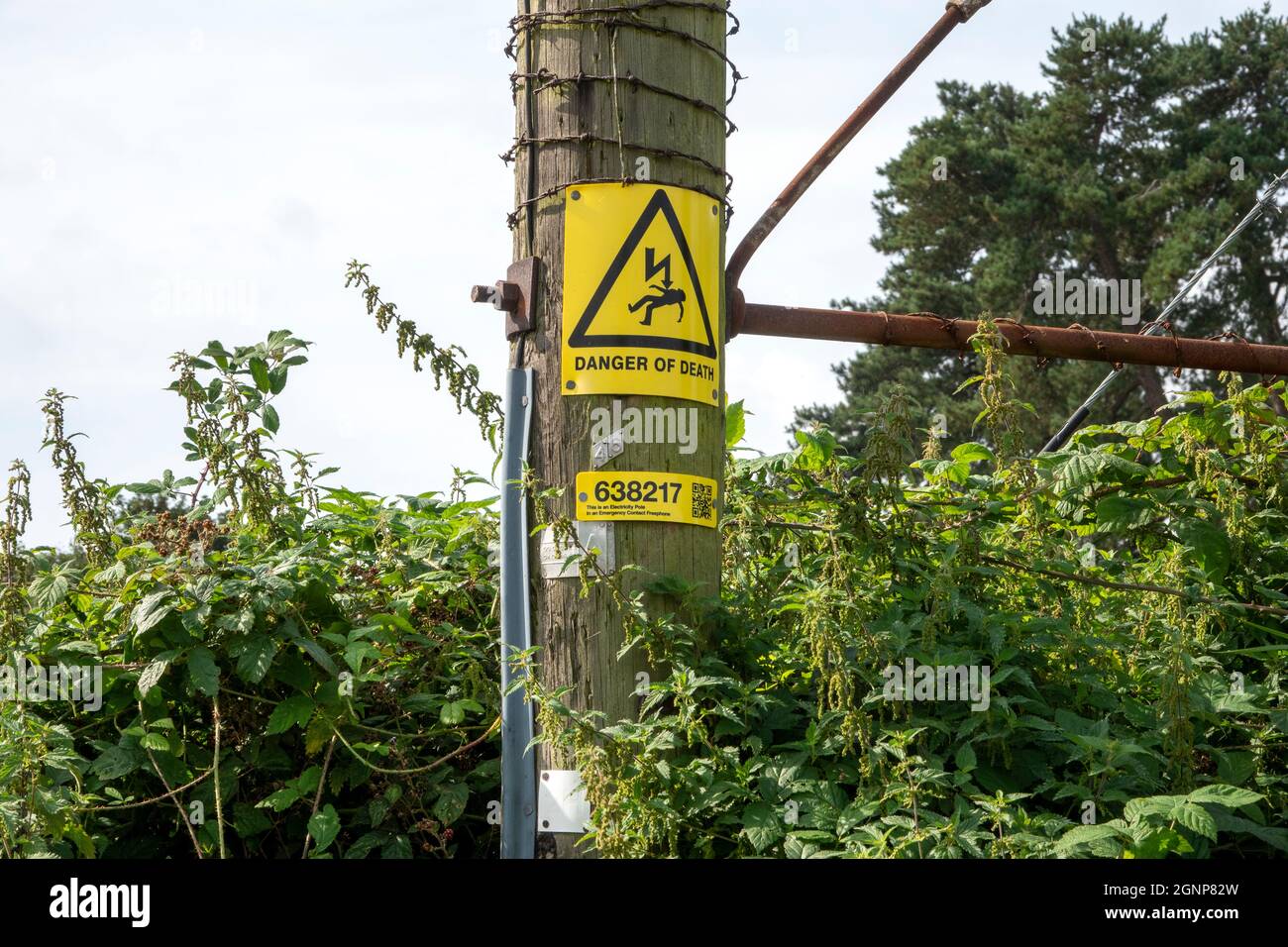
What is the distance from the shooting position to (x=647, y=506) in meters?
3.95

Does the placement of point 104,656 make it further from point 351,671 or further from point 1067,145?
point 1067,145

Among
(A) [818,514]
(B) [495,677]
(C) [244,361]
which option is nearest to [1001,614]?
(A) [818,514]

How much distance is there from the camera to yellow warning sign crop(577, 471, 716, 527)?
3.94 meters

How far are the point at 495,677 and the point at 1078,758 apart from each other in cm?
170

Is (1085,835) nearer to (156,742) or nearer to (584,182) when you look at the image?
(584,182)

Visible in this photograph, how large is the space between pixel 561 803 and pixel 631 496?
870mm

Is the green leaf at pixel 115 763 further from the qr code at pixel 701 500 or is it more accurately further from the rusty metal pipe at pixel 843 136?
the rusty metal pipe at pixel 843 136

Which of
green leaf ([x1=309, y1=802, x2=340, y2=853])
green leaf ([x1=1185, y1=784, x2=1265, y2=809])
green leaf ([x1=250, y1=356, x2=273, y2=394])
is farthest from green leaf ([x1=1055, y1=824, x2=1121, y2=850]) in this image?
green leaf ([x1=250, y1=356, x2=273, y2=394])

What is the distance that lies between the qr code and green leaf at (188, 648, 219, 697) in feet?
4.57

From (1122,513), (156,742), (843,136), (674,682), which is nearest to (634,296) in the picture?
(674,682)

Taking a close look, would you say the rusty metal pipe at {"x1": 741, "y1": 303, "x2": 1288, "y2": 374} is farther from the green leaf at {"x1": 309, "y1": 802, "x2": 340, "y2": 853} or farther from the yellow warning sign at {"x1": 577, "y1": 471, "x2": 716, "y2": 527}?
the green leaf at {"x1": 309, "y1": 802, "x2": 340, "y2": 853}

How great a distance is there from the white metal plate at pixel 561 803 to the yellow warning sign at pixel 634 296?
108cm

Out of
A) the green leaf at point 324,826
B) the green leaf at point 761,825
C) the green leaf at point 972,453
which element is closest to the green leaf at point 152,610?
the green leaf at point 324,826

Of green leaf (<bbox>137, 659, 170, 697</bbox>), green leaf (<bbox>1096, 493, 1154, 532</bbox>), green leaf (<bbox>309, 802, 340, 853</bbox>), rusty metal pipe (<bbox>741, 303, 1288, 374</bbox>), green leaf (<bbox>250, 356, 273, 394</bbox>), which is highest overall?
rusty metal pipe (<bbox>741, 303, 1288, 374</bbox>)
